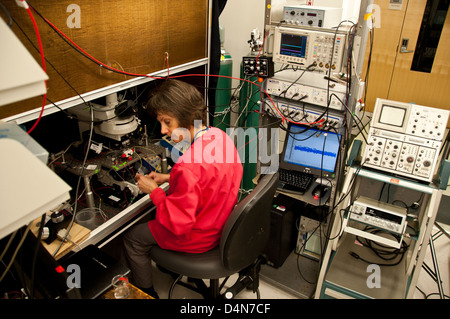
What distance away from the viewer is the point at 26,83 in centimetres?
76

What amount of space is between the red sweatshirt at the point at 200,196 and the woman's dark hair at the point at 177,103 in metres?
0.12

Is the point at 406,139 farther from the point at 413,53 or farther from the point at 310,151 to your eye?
the point at 413,53

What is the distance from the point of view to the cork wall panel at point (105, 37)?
53.1 inches

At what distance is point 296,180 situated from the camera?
2.28 m

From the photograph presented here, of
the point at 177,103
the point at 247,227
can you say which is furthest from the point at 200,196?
the point at 177,103

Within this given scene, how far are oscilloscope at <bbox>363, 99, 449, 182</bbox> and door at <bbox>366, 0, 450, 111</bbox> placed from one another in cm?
240

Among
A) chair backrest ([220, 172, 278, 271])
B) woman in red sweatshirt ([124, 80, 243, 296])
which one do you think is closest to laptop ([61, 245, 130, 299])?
woman in red sweatshirt ([124, 80, 243, 296])

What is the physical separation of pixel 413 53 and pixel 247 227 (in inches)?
136

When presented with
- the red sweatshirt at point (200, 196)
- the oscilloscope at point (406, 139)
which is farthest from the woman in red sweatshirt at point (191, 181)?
the oscilloscope at point (406, 139)

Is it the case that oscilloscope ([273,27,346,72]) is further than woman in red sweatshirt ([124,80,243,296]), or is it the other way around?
oscilloscope ([273,27,346,72])

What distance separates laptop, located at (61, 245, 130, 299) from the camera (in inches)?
53.7

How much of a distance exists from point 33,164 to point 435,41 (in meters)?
4.28

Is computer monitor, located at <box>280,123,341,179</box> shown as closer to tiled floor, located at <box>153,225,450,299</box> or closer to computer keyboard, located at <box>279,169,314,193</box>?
computer keyboard, located at <box>279,169,314,193</box>

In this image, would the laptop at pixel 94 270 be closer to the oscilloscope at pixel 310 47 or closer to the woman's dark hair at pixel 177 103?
the woman's dark hair at pixel 177 103
